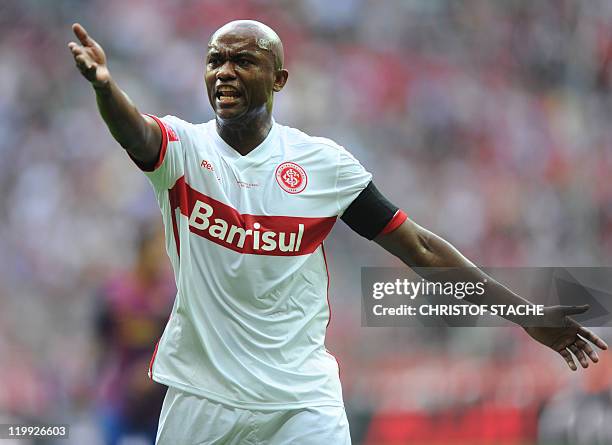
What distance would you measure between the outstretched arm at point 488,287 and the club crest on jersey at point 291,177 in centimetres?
44

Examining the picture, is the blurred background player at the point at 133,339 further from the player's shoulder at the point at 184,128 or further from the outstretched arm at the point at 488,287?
the player's shoulder at the point at 184,128

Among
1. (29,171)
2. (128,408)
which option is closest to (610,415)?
(128,408)

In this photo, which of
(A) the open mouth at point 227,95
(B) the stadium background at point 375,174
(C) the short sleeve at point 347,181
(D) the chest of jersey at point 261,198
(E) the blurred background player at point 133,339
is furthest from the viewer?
(B) the stadium background at point 375,174

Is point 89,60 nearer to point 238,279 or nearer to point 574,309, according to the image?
point 238,279

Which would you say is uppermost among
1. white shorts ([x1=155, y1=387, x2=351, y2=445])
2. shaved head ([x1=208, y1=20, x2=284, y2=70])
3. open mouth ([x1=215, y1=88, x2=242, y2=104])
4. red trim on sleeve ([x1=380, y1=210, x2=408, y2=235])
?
shaved head ([x1=208, y1=20, x2=284, y2=70])

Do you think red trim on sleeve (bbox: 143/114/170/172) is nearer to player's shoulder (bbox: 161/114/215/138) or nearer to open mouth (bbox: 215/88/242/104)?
player's shoulder (bbox: 161/114/215/138)

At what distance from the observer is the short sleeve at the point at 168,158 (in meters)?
3.82

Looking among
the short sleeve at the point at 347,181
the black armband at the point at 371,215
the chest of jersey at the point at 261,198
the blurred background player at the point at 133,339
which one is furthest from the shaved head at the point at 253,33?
the blurred background player at the point at 133,339

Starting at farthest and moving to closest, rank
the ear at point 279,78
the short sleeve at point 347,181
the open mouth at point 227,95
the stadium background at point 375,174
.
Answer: the stadium background at point 375,174 → the ear at point 279,78 → the short sleeve at point 347,181 → the open mouth at point 227,95

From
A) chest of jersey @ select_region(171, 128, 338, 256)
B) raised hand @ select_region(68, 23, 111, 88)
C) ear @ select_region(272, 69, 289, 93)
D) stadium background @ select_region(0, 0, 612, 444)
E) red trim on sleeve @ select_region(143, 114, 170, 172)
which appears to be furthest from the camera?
stadium background @ select_region(0, 0, 612, 444)

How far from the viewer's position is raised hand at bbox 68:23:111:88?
11.1 feet

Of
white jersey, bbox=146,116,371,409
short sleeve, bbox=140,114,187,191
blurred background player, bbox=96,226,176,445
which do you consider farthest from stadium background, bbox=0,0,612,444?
short sleeve, bbox=140,114,187,191

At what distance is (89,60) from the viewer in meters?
3.41

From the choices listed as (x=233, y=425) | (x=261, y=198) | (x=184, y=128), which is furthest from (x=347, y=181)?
(x=233, y=425)
